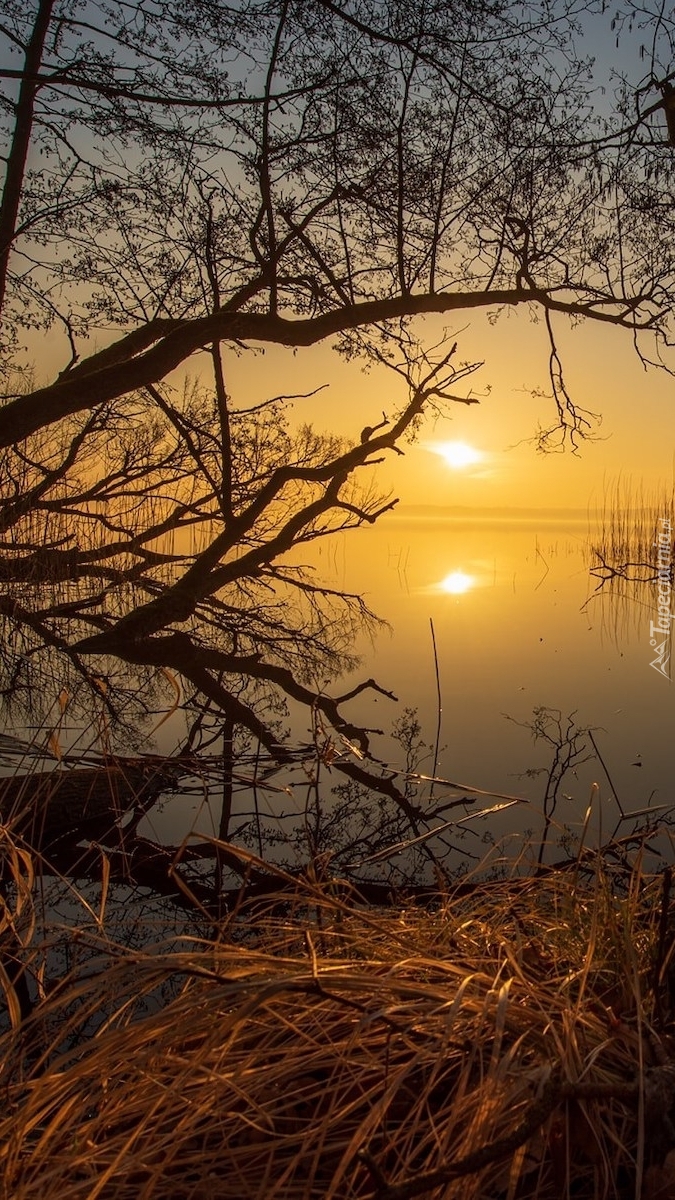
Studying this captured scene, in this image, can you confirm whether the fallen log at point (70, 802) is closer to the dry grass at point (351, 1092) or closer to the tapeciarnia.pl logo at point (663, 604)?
the dry grass at point (351, 1092)

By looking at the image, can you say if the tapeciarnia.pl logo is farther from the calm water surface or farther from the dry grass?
the dry grass

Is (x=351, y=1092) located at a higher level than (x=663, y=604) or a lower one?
lower

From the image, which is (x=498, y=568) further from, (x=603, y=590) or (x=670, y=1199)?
(x=670, y=1199)

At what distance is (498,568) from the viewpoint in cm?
1531

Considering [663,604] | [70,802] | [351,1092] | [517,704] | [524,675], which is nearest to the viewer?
[351,1092]

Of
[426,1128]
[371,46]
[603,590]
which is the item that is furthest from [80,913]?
[603,590]

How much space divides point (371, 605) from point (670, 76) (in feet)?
21.6

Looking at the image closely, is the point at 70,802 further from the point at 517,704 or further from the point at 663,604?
the point at 663,604

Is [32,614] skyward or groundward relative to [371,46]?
groundward

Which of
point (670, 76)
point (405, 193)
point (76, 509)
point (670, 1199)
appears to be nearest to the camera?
point (670, 1199)

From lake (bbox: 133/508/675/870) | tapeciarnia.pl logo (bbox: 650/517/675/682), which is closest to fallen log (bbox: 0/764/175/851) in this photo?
lake (bbox: 133/508/675/870)

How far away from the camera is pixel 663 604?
10.2 metres

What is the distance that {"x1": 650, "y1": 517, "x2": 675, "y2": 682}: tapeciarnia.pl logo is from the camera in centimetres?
695

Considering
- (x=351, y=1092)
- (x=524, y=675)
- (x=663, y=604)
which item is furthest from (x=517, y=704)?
(x=663, y=604)
